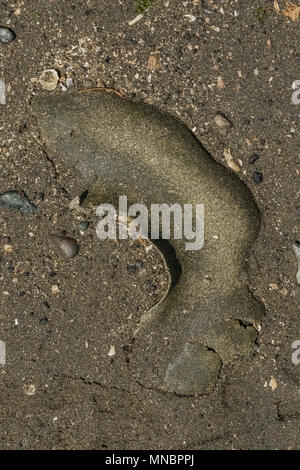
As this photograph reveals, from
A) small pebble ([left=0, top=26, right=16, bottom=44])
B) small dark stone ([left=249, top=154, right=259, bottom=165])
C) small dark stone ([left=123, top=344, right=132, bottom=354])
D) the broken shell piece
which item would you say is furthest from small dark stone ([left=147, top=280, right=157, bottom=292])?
small pebble ([left=0, top=26, right=16, bottom=44])

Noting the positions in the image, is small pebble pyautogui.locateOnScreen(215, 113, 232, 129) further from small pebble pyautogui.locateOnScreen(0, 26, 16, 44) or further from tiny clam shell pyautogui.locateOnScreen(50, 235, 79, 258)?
small pebble pyautogui.locateOnScreen(0, 26, 16, 44)

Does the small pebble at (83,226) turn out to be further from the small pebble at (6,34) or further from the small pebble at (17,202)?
the small pebble at (6,34)

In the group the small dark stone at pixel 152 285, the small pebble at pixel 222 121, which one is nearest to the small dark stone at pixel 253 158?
the small pebble at pixel 222 121

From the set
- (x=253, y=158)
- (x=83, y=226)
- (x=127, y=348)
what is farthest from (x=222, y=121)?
(x=127, y=348)

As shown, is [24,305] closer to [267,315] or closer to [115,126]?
[115,126]

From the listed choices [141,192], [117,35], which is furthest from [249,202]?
[117,35]

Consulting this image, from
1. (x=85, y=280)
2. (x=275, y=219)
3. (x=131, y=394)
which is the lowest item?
(x=131, y=394)

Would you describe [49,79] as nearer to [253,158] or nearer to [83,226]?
[83,226]
